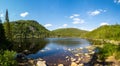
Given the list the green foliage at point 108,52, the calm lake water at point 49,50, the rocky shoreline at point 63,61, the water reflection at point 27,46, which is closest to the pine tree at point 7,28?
the water reflection at point 27,46

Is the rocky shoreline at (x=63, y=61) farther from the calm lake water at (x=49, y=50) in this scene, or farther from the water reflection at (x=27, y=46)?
the water reflection at (x=27, y=46)

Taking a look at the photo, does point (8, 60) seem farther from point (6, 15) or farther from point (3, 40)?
point (6, 15)

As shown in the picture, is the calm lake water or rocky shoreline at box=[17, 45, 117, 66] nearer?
rocky shoreline at box=[17, 45, 117, 66]

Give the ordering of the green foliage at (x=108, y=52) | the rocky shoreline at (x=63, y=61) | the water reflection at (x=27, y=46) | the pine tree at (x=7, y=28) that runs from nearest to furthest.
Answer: the rocky shoreline at (x=63, y=61)
the green foliage at (x=108, y=52)
the water reflection at (x=27, y=46)
the pine tree at (x=7, y=28)

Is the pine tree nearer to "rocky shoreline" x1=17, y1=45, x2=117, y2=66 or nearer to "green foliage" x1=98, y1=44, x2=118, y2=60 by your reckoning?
"rocky shoreline" x1=17, y1=45, x2=117, y2=66

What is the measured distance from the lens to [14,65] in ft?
116

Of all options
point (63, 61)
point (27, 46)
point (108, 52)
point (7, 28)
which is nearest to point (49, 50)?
point (27, 46)

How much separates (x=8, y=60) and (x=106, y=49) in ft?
102

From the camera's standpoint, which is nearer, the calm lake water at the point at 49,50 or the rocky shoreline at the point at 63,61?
the rocky shoreline at the point at 63,61

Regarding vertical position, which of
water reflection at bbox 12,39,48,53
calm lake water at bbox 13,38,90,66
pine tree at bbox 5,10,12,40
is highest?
pine tree at bbox 5,10,12,40

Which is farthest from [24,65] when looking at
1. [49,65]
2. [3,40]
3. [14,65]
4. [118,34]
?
[118,34]

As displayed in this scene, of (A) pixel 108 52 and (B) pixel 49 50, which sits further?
(B) pixel 49 50

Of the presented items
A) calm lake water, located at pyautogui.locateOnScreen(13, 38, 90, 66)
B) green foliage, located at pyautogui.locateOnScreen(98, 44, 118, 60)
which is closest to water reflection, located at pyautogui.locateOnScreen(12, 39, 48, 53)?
calm lake water, located at pyautogui.locateOnScreen(13, 38, 90, 66)

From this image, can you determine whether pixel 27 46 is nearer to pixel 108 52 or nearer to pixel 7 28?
pixel 7 28
